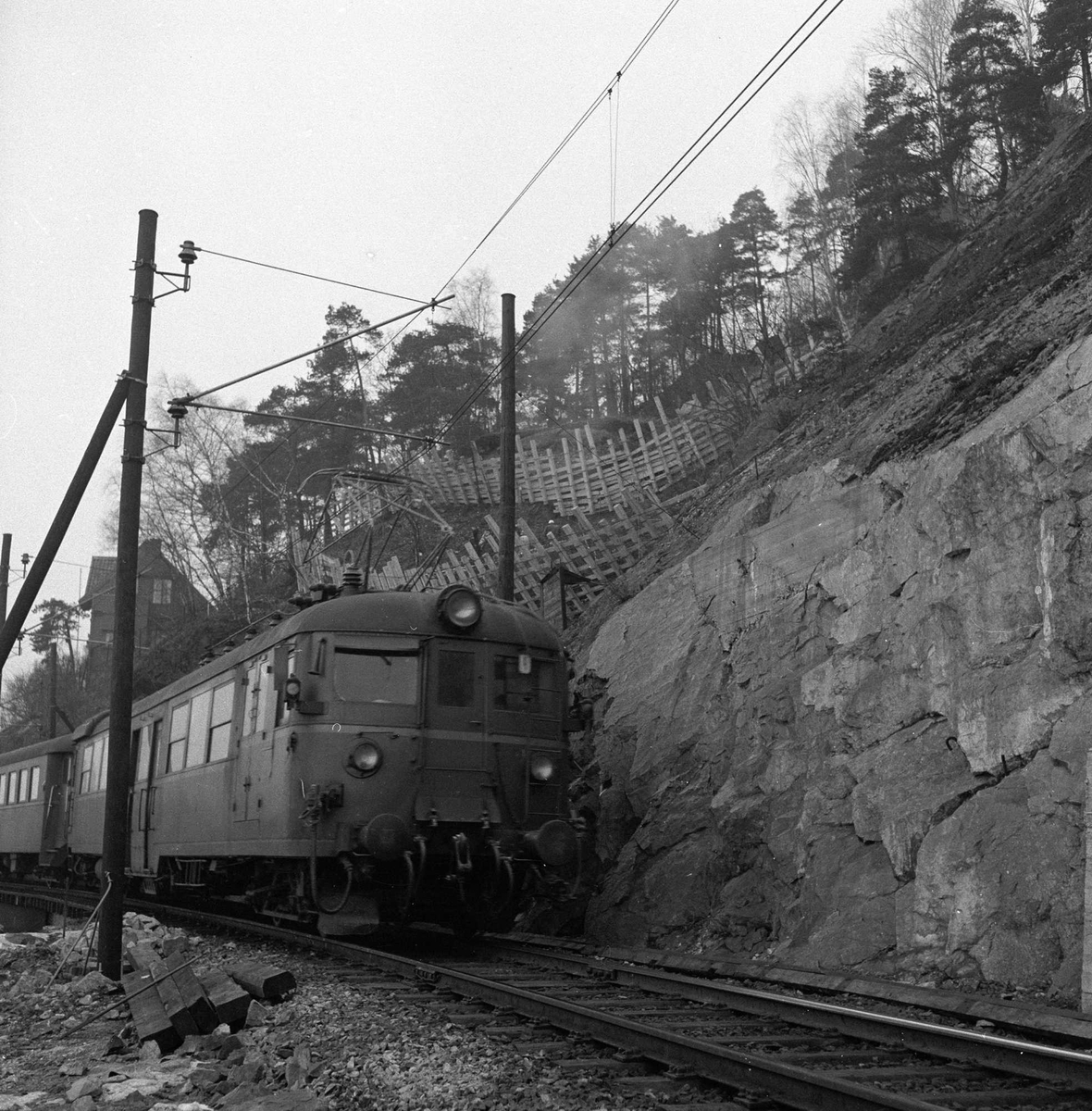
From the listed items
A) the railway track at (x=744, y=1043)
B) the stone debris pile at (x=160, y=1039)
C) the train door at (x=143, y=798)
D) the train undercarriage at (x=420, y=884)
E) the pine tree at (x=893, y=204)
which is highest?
the pine tree at (x=893, y=204)

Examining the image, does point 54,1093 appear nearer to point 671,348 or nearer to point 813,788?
point 813,788

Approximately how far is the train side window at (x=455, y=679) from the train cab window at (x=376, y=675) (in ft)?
0.75

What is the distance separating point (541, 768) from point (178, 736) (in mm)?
5889

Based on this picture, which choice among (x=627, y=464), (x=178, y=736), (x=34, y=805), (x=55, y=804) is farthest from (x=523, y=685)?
(x=627, y=464)

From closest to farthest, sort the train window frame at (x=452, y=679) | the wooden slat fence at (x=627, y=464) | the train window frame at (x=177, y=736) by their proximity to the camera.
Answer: the train window frame at (x=452, y=679), the train window frame at (x=177, y=736), the wooden slat fence at (x=627, y=464)

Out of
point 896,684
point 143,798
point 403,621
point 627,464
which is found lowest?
point 143,798

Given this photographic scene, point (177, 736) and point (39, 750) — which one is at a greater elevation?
point (39, 750)

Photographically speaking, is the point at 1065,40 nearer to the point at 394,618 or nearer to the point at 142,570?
the point at 394,618

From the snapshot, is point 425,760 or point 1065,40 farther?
point 1065,40

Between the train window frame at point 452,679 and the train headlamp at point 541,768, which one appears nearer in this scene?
the train window frame at point 452,679

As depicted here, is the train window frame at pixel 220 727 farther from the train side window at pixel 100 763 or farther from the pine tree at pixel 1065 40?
the pine tree at pixel 1065 40

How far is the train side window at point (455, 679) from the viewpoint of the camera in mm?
11383

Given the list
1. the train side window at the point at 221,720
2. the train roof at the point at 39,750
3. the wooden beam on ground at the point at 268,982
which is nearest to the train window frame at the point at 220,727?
the train side window at the point at 221,720

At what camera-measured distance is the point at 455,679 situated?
11477mm
